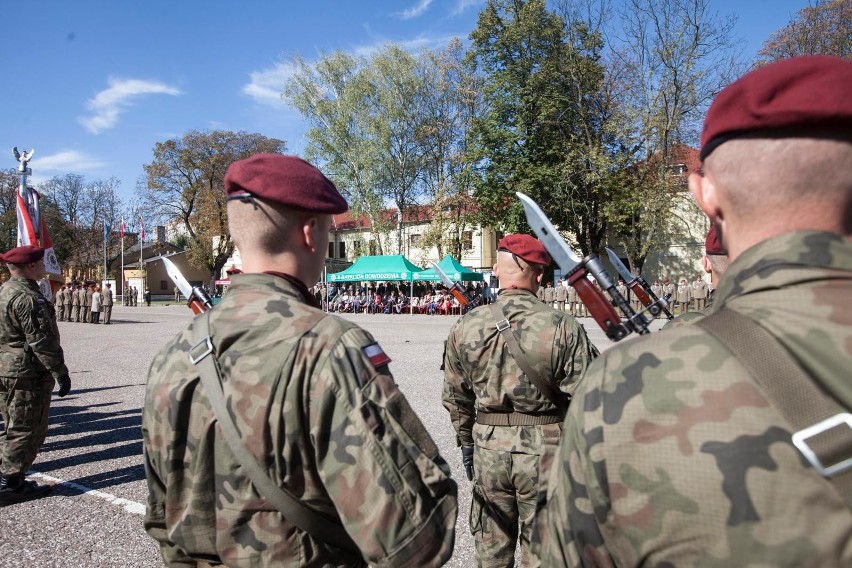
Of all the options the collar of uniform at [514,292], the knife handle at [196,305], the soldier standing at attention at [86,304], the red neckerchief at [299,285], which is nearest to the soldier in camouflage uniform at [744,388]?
the red neckerchief at [299,285]

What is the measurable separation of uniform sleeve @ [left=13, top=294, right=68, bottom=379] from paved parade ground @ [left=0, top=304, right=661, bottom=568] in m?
1.16

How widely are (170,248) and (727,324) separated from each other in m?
75.8

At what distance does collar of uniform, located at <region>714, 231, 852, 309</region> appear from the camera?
39.5 inches

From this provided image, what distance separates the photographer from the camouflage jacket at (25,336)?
17.7ft

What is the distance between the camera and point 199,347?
1758 millimetres

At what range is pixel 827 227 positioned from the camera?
3.45 ft

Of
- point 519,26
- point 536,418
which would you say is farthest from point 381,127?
point 536,418

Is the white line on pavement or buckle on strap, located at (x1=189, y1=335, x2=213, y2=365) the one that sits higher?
buckle on strap, located at (x1=189, y1=335, x2=213, y2=365)

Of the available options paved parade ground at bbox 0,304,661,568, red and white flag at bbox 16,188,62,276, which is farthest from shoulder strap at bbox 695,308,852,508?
red and white flag at bbox 16,188,62,276

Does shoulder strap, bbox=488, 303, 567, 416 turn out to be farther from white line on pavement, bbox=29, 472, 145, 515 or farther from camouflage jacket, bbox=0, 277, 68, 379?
camouflage jacket, bbox=0, 277, 68, 379

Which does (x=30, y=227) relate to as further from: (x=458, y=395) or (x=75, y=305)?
(x=75, y=305)

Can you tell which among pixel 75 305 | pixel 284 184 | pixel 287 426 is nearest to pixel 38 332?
pixel 284 184

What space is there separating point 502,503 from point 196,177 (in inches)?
2147

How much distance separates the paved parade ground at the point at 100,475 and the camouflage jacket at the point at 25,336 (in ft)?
3.70
